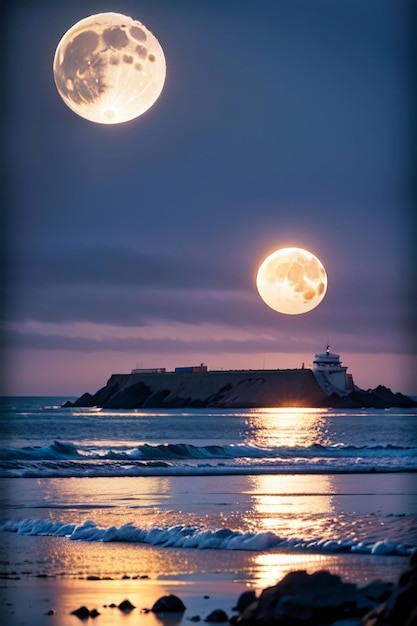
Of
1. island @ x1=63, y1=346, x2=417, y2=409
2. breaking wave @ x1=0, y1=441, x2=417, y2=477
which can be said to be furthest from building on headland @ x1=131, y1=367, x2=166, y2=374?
breaking wave @ x1=0, y1=441, x2=417, y2=477

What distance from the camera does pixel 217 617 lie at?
269 inches

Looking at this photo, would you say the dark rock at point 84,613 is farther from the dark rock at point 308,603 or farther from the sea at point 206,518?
the sea at point 206,518

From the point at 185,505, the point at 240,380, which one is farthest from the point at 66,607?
the point at 240,380

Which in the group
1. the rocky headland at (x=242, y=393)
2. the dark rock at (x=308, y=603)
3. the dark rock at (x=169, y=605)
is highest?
the rocky headland at (x=242, y=393)

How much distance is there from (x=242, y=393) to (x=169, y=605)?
363 feet

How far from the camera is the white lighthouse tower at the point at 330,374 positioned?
11250 cm

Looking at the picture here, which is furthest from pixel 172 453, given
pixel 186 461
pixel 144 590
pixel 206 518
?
pixel 144 590

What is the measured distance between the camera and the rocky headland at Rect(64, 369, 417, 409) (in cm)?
11562

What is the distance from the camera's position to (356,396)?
383ft

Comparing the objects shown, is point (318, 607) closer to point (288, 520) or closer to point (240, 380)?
point (288, 520)

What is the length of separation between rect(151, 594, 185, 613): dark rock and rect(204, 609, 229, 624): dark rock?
1.12 feet

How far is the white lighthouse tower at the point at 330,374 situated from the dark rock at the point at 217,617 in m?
106

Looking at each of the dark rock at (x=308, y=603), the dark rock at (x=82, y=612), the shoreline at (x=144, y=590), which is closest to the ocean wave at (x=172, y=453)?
the shoreline at (x=144, y=590)

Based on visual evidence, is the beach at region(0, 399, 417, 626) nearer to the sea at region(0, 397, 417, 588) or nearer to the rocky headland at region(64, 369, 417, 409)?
the sea at region(0, 397, 417, 588)
